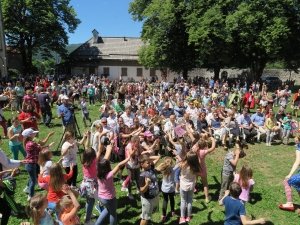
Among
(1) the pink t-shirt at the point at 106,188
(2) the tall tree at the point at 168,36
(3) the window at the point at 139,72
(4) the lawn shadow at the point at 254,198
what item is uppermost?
(2) the tall tree at the point at 168,36

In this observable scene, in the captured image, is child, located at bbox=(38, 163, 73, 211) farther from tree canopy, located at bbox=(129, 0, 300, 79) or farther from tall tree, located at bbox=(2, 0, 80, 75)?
tall tree, located at bbox=(2, 0, 80, 75)

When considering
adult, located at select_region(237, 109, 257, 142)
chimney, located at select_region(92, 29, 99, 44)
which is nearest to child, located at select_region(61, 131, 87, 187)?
adult, located at select_region(237, 109, 257, 142)

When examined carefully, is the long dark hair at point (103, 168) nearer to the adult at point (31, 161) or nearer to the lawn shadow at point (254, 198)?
the adult at point (31, 161)

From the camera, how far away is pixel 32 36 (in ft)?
148

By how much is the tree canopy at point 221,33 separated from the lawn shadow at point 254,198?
25.3 metres

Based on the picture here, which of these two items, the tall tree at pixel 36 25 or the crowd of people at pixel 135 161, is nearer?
the crowd of people at pixel 135 161

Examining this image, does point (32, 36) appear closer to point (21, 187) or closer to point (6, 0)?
point (6, 0)

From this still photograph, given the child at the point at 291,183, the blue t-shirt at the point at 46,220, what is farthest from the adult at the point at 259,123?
the blue t-shirt at the point at 46,220

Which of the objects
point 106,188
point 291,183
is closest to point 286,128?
point 291,183

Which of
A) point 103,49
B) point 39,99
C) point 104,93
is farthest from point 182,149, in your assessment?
point 103,49

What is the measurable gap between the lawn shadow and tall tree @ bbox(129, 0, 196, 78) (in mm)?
29833

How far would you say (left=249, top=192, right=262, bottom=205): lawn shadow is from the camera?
8758 mm

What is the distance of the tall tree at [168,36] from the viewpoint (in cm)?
3728

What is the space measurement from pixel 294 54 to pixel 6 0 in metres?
33.4
